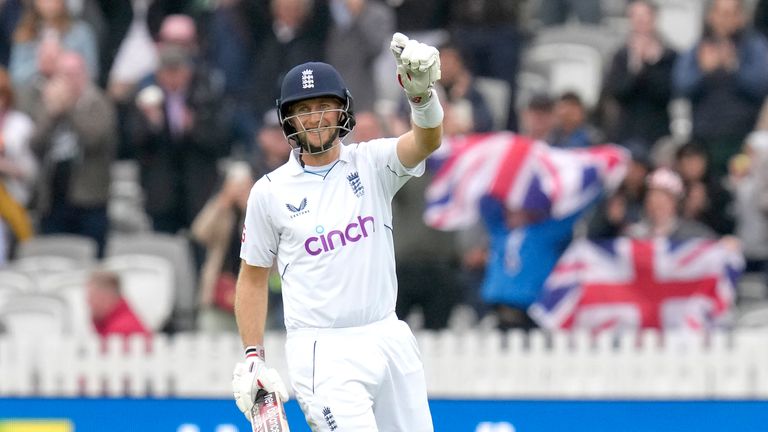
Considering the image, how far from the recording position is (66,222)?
46.4ft

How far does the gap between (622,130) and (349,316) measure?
6.30m

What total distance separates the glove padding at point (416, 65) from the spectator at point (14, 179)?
25.2 ft

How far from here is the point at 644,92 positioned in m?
13.3

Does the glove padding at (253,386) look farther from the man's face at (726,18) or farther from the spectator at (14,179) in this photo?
the spectator at (14,179)

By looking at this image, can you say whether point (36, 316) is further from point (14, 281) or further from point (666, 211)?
point (666, 211)

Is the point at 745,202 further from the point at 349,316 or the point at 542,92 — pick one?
the point at 349,316

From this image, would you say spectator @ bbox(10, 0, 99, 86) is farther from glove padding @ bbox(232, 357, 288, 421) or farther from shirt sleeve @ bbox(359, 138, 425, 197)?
glove padding @ bbox(232, 357, 288, 421)

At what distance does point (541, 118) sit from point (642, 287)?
176 cm

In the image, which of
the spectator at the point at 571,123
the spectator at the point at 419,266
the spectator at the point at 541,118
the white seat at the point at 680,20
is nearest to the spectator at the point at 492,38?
the spectator at the point at 541,118

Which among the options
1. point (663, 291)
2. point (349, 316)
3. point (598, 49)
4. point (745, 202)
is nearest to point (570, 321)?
point (663, 291)

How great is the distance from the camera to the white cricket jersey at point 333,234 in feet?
24.0

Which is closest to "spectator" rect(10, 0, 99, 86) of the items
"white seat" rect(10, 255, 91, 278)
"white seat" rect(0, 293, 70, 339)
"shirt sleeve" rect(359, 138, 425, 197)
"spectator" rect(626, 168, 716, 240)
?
"white seat" rect(10, 255, 91, 278)

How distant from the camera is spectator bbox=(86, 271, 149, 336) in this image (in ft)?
41.4

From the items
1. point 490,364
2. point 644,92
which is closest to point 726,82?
point 644,92
